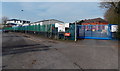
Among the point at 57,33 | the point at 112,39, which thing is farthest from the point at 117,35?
the point at 57,33

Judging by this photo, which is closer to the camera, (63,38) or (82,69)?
(82,69)

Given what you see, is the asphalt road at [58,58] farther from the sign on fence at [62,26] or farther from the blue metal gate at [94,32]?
the blue metal gate at [94,32]

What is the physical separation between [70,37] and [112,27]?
18.4 feet

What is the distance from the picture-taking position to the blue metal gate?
1680 centimetres

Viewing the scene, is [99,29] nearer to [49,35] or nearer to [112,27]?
[112,27]

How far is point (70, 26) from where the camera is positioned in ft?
54.4

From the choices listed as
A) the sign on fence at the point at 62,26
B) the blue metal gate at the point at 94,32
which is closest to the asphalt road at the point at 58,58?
the sign on fence at the point at 62,26

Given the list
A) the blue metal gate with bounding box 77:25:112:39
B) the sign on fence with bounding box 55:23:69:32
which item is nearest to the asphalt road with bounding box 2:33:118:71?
the sign on fence with bounding box 55:23:69:32

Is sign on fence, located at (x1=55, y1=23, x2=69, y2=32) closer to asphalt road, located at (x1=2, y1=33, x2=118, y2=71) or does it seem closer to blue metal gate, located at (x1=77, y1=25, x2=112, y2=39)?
blue metal gate, located at (x1=77, y1=25, x2=112, y2=39)

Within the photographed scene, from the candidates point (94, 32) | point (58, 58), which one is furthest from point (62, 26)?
point (58, 58)

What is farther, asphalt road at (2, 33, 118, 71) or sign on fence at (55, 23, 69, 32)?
sign on fence at (55, 23, 69, 32)

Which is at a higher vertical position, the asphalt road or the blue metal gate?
the blue metal gate

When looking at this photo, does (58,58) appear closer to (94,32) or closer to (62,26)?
(62,26)

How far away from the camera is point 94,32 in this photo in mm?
18047
